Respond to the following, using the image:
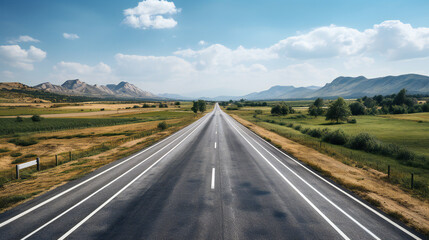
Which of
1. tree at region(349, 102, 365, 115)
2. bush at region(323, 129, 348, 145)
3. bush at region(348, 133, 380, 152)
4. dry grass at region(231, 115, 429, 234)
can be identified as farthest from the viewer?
tree at region(349, 102, 365, 115)

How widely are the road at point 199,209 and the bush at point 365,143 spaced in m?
16.3

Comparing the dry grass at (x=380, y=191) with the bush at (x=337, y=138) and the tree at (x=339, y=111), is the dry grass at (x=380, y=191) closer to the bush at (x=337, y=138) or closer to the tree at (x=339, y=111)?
the bush at (x=337, y=138)

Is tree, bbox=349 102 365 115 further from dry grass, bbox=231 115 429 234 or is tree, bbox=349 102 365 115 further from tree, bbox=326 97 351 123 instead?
dry grass, bbox=231 115 429 234

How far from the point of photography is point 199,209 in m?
7.31

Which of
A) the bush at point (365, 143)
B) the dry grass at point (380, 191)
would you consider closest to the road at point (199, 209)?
the dry grass at point (380, 191)

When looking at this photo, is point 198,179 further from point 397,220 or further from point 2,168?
point 2,168

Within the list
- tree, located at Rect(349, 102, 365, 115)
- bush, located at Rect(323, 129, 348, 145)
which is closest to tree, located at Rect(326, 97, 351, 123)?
tree, located at Rect(349, 102, 365, 115)

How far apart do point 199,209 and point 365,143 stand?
82.2 feet

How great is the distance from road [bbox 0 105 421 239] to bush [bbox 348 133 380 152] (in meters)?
16.3

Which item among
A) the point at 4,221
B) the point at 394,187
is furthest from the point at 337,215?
the point at 4,221

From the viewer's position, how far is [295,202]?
8047 millimetres

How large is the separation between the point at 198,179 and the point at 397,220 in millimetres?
8520

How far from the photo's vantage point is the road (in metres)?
5.95

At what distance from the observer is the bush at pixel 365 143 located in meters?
22.4
